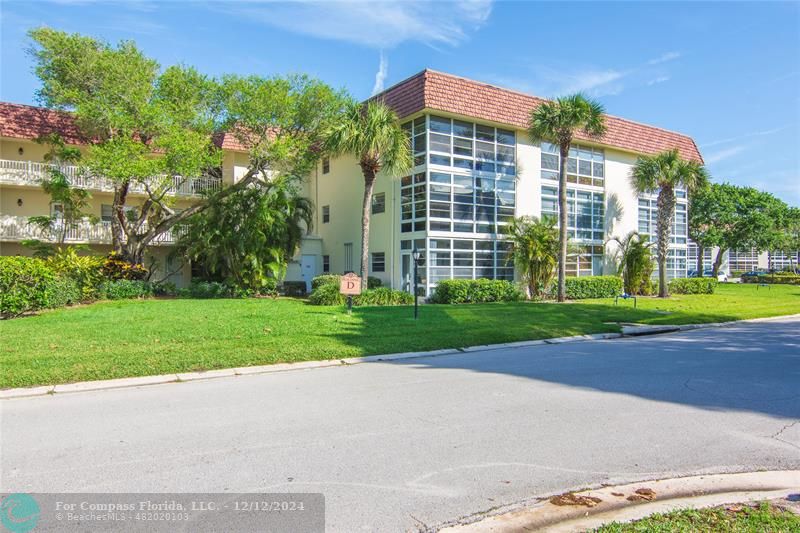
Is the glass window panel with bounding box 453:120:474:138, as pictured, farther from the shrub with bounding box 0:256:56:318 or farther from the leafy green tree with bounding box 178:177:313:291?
the shrub with bounding box 0:256:56:318

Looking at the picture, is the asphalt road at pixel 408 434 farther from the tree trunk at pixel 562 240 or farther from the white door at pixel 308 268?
the white door at pixel 308 268

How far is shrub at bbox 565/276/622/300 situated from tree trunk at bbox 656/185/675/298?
2624mm

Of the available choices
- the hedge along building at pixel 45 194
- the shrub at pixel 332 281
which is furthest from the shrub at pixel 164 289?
the shrub at pixel 332 281

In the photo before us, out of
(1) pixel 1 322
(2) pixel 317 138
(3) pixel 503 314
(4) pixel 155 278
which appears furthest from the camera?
(4) pixel 155 278

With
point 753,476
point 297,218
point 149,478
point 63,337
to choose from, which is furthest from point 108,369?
point 297,218

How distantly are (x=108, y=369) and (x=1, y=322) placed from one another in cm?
707

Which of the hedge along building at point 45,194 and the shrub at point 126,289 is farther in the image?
the hedge along building at point 45,194

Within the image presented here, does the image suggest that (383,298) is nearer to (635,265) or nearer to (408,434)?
(408,434)

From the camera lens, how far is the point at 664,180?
26.9 meters

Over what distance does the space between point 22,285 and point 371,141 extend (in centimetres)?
1203

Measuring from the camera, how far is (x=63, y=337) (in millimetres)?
10695

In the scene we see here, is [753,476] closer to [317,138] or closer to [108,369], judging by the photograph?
[108,369]

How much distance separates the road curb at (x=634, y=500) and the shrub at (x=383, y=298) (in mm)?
16001

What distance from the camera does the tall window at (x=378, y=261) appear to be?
79.2 ft
